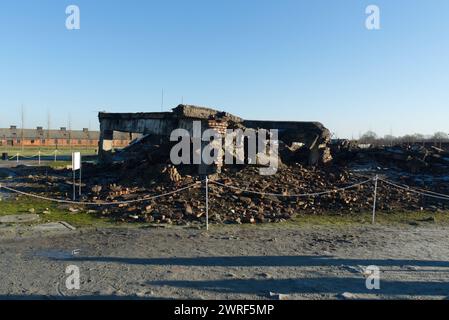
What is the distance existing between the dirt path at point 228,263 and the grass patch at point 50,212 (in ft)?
3.33

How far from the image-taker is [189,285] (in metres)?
5.56

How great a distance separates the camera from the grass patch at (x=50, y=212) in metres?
9.81

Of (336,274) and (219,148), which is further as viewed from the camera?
(219,148)

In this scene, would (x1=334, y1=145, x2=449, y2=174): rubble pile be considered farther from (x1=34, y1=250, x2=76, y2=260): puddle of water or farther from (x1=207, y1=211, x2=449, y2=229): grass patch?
(x1=34, y1=250, x2=76, y2=260): puddle of water

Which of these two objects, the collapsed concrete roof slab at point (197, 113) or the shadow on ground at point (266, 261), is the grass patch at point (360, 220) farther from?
the collapsed concrete roof slab at point (197, 113)

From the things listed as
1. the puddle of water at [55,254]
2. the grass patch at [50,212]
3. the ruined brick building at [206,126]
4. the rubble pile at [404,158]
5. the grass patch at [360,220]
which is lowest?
the grass patch at [360,220]

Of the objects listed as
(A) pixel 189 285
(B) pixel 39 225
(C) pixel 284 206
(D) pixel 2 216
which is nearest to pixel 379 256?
(A) pixel 189 285

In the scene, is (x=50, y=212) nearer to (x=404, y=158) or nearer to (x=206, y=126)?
(x=206, y=126)

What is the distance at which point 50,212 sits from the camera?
10.7 meters

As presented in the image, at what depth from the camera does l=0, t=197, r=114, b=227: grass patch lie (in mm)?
9812

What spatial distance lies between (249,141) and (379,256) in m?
9.08

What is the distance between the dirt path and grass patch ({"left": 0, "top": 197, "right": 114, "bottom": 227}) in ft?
3.33

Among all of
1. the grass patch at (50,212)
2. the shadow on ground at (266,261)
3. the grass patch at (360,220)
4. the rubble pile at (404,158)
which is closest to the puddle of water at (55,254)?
the shadow on ground at (266,261)
